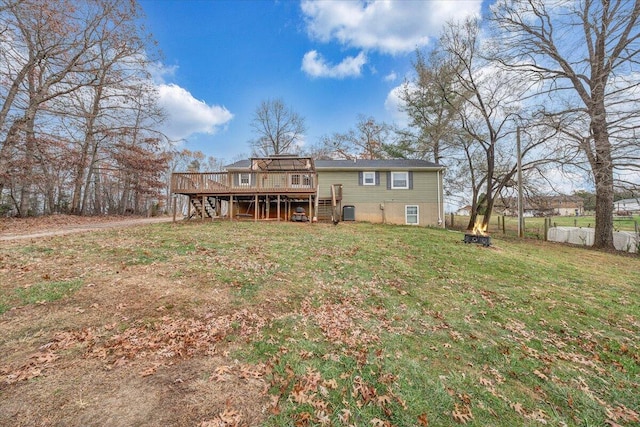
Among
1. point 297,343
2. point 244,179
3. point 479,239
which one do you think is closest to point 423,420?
point 297,343

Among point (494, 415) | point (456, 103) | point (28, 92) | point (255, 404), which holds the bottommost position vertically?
point (494, 415)

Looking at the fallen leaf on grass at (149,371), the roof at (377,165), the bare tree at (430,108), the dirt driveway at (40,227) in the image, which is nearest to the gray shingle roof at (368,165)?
the roof at (377,165)

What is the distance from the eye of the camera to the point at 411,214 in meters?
17.1

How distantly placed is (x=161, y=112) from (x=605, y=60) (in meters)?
20.3

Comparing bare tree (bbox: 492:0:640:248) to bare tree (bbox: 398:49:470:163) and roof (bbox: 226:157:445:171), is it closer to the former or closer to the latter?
bare tree (bbox: 398:49:470:163)

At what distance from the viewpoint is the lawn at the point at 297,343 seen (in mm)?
2438

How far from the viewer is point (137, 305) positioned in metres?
3.94

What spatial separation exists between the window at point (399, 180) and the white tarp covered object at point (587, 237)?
28.3 ft

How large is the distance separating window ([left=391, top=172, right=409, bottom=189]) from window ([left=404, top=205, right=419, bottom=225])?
1.39m

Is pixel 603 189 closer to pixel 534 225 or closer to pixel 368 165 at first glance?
pixel 368 165

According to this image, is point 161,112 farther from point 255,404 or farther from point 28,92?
point 255,404

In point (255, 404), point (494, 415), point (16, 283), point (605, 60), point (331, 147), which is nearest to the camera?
point (255, 404)

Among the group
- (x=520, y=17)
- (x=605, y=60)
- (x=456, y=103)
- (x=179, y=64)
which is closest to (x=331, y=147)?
(x=456, y=103)

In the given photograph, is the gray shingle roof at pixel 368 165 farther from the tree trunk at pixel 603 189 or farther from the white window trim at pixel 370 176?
the tree trunk at pixel 603 189
